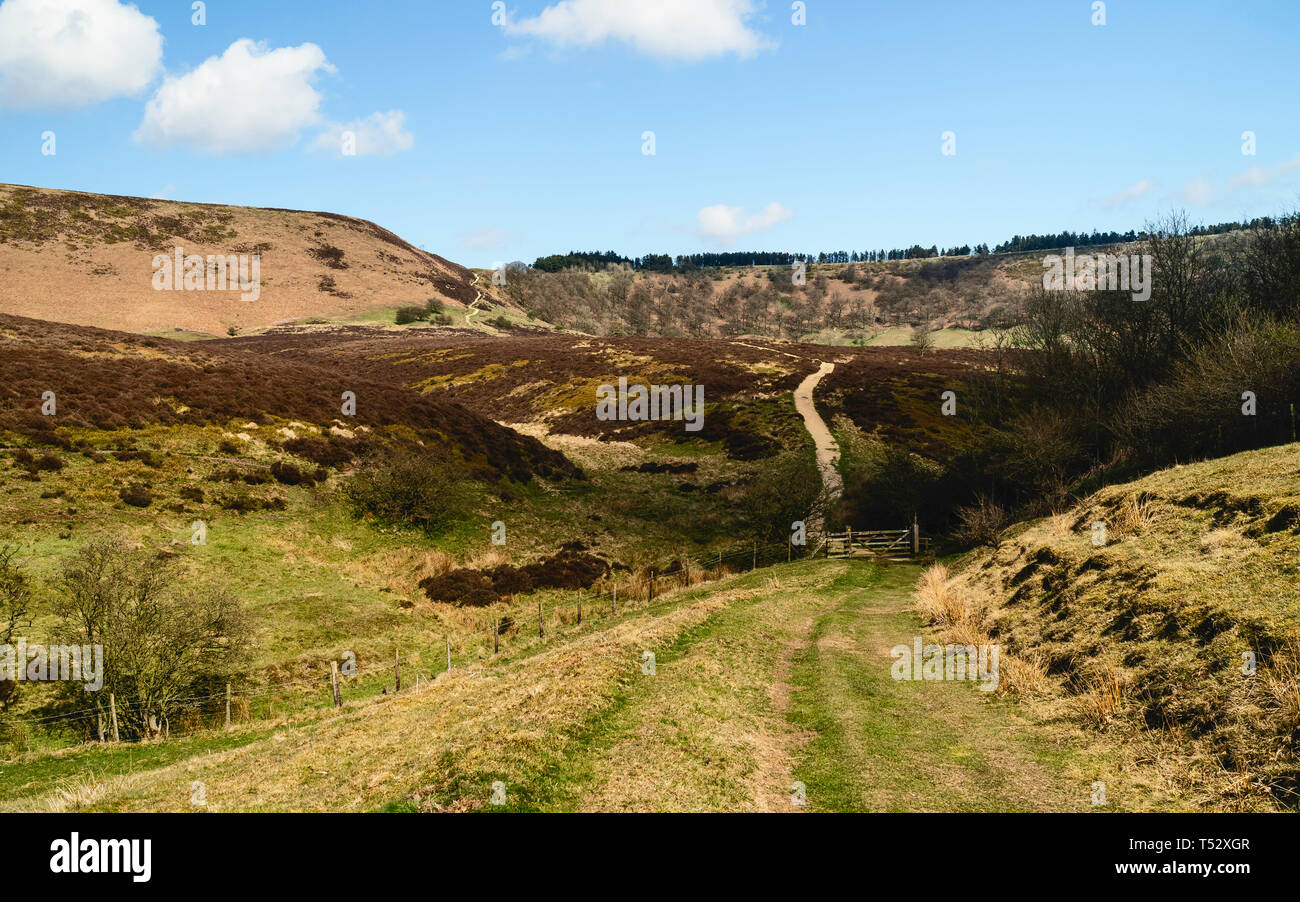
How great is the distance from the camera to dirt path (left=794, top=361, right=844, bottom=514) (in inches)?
2066

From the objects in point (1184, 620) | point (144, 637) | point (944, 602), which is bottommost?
Answer: point (944, 602)

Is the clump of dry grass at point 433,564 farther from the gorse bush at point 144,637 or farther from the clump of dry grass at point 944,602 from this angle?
the clump of dry grass at point 944,602

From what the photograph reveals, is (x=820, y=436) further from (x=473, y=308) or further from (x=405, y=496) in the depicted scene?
(x=473, y=308)

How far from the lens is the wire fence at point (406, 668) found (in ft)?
66.3

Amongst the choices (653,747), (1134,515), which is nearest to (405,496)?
(653,747)

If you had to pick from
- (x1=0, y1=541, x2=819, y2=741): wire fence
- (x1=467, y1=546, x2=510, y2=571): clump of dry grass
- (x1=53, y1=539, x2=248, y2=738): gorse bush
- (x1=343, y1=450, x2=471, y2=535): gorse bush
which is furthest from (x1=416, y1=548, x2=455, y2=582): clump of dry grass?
(x1=53, y1=539, x2=248, y2=738): gorse bush

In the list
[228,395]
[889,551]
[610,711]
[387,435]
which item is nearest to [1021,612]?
[610,711]

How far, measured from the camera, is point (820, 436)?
65750 millimetres

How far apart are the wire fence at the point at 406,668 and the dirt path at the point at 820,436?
43.7ft

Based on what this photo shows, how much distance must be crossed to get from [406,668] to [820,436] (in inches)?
1899

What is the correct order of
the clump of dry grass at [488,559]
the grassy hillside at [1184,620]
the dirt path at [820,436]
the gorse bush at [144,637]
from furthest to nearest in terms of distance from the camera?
the dirt path at [820,436] < the clump of dry grass at [488,559] < the gorse bush at [144,637] < the grassy hillside at [1184,620]

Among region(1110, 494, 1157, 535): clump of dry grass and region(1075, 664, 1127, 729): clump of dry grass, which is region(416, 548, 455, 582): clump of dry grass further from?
region(1110, 494, 1157, 535): clump of dry grass

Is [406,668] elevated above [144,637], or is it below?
below

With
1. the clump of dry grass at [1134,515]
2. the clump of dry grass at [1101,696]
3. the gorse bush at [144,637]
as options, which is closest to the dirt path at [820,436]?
the clump of dry grass at [1134,515]
